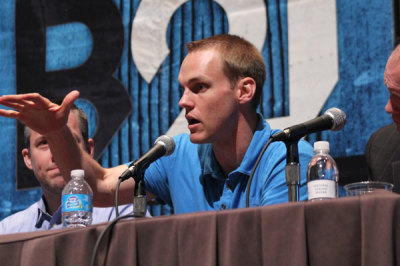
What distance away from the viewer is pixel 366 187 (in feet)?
5.40

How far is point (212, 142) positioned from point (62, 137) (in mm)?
540

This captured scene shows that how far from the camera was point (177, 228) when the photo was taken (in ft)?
4.97

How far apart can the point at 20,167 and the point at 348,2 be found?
5.95ft

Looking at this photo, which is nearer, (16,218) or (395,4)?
(395,4)

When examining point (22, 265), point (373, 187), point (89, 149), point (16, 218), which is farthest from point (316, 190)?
→ point (16, 218)

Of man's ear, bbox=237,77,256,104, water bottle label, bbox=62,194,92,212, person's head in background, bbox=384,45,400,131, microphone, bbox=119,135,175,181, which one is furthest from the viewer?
man's ear, bbox=237,77,256,104

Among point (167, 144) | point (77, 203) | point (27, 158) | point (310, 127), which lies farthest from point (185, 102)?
point (27, 158)

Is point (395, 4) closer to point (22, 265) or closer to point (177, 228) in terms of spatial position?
point (177, 228)

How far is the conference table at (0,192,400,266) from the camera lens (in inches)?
51.9

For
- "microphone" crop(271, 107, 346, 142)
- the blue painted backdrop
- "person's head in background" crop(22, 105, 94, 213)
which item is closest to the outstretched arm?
"person's head in background" crop(22, 105, 94, 213)

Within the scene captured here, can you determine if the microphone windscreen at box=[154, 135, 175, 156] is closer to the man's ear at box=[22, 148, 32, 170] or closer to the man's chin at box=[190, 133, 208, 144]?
the man's chin at box=[190, 133, 208, 144]

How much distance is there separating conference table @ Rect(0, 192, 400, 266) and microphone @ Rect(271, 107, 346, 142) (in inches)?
12.8

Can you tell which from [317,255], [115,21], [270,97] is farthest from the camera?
[115,21]

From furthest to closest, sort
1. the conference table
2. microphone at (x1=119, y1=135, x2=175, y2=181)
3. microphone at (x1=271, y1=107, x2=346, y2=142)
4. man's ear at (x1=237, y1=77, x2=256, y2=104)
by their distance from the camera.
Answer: man's ear at (x1=237, y1=77, x2=256, y2=104) < microphone at (x1=119, y1=135, x2=175, y2=181) < microphone at (x1=271, y1=107, x2=346, y2=142) < the conference table
